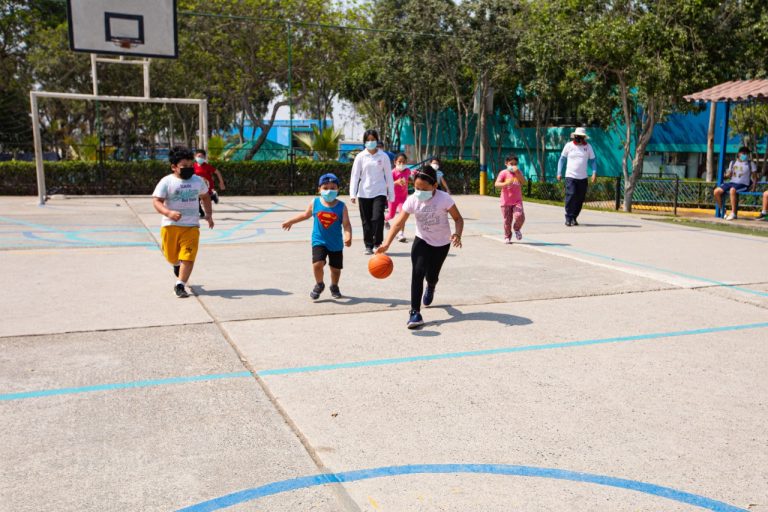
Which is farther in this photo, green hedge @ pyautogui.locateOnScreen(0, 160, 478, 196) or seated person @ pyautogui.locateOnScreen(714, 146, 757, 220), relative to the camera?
green hedge @ pyautogui.locateOnScreen(0, 160, 478, 196)

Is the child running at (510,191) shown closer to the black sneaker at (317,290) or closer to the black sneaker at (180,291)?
the black sneaker at (317,290)

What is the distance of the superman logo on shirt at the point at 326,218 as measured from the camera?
731cm

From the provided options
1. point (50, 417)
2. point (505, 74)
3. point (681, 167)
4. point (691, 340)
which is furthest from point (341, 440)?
point (681, 167)

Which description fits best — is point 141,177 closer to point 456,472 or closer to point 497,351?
point 497,351

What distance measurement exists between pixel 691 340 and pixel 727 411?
1.73 m

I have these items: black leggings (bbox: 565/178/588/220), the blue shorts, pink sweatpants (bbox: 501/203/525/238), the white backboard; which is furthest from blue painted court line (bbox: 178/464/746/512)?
the white backboard

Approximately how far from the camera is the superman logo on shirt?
7309mm

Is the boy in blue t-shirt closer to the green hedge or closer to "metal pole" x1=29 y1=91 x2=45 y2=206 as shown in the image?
"metal pole" x1=29 y1=91 x2=45 y2=206

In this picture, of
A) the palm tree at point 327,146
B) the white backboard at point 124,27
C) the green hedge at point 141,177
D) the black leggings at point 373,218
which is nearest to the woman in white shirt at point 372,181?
the black leggings at point 373,218

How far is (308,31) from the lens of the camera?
35.7 meters

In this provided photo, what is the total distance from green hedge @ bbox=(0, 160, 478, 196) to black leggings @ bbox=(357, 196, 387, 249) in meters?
14.8

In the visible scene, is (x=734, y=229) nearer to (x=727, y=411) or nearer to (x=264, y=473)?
(x=727, y=411)

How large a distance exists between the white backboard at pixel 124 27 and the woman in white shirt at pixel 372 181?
38.2 ft

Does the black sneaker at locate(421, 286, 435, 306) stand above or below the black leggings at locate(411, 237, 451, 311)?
below
